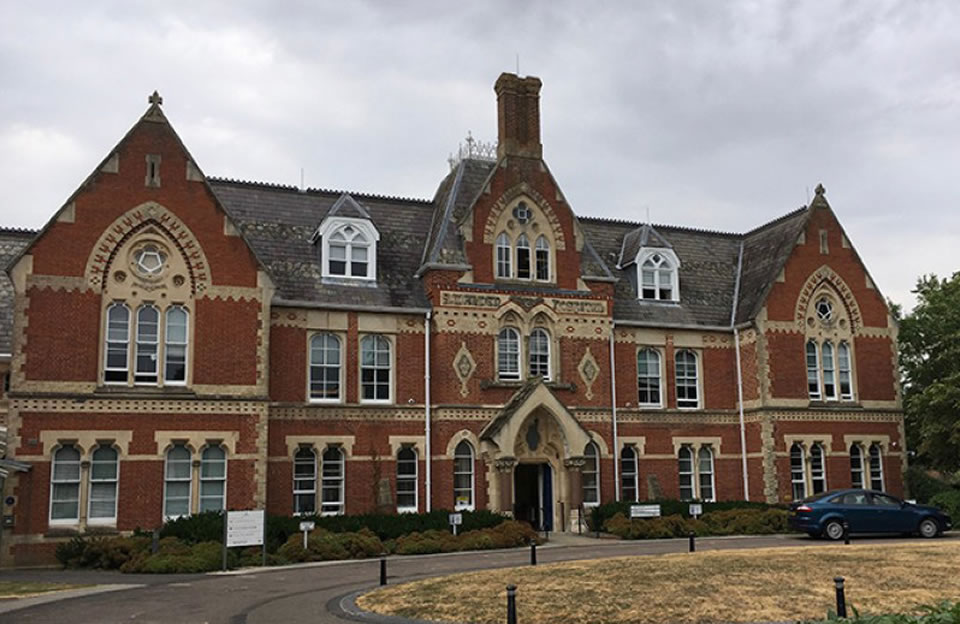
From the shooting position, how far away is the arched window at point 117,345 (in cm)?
2852

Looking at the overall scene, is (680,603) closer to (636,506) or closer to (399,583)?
(399,583)

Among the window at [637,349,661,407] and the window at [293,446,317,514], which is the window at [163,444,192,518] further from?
the window at [637,349,661,407]

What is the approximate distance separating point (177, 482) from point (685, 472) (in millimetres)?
19551

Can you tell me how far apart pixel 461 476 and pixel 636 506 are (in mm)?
6345

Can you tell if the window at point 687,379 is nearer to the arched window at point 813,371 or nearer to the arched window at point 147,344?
the arched window at point 813,371

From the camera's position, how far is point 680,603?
15.5 meters

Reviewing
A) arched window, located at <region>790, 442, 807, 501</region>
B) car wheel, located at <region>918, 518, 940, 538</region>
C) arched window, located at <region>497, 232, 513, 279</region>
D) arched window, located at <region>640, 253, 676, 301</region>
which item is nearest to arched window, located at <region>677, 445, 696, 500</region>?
arched window, located at <region>790, 442, 807, 501</region>

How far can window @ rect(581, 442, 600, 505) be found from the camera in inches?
Result: 1382

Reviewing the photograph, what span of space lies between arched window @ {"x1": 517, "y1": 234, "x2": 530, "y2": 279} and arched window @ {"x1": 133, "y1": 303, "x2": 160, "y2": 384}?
13.3 meters

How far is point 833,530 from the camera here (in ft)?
93.8

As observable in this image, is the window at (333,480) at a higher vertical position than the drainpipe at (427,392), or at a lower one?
lower

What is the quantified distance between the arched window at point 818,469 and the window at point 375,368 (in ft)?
57.4

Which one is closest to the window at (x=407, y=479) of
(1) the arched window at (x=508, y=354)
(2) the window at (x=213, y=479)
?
(1) the arched window at (x=508, y=354)

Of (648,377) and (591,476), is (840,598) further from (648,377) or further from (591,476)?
(648,377)
